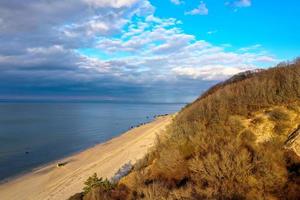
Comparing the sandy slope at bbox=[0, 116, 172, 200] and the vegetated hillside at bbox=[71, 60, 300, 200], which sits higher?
the vegetated hillside at bbox=[71, 60, 300, 200]

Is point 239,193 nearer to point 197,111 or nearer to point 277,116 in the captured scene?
point 277,116

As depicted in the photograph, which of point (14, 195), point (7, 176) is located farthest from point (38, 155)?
point (14, 195)

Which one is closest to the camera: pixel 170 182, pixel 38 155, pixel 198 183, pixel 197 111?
pixel 198 183

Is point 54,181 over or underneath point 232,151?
underneath

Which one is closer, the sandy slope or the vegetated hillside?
the vegetated hillside

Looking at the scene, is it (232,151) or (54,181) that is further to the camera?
(54,181)

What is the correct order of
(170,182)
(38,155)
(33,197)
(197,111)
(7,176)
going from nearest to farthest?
1. (170,182)
2. (197,111)
3. (33,197)
4. (7,176)
5. (38,155)

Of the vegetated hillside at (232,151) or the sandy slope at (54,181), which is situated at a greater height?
the vegetated hillside at (232,151)

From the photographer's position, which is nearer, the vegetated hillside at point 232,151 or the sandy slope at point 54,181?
the vegetated hillside at point 232,151
